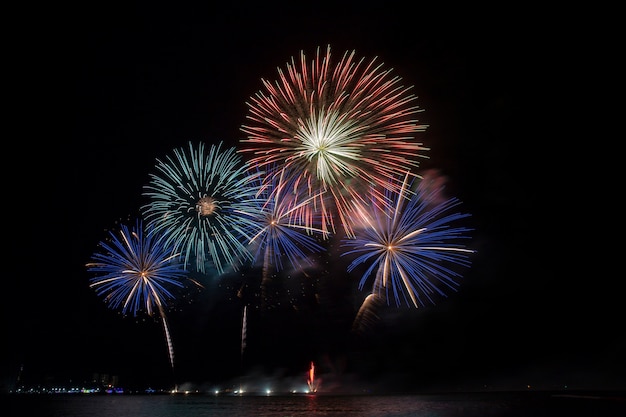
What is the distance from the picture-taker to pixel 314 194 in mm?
24797

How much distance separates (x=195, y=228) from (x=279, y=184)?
6421 millimetres

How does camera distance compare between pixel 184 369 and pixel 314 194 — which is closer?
pixel 314 194

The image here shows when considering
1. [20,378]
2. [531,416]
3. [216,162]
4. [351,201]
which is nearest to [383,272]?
[351,201]

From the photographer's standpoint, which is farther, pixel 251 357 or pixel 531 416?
pixel 251 357

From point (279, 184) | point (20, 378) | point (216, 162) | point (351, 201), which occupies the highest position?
point (20, 378)

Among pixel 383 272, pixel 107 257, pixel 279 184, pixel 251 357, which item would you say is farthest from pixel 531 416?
pixel 251 357

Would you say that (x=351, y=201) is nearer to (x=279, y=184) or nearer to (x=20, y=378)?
(x=279, y=184)

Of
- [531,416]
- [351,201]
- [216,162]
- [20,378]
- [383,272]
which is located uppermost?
[20,378]

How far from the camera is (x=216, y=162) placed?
26500mm

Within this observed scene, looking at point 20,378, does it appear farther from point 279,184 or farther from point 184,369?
point 279,184

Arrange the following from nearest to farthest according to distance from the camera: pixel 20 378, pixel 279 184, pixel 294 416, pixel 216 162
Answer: pixel 279 184
pixel 216 162
pixel 294 416
pixel 20 378

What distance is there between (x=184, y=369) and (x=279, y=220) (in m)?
88.0

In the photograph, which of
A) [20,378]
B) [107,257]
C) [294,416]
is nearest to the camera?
[107,257]

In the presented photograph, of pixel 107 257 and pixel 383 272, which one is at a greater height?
pixel 107 257
